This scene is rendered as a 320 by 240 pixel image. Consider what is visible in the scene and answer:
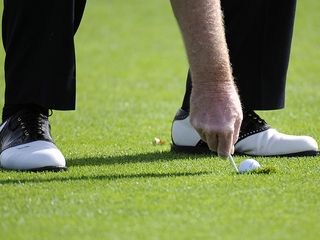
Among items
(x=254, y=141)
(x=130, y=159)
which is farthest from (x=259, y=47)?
(x=130, y=159)

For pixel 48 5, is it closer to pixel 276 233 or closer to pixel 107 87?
pixel 276 233

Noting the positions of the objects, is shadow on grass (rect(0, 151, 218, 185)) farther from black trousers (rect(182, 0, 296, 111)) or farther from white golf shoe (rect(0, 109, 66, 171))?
black trousers (rect(182, 0, 296, 111))

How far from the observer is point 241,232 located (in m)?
2.21

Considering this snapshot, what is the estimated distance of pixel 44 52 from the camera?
3172 mm

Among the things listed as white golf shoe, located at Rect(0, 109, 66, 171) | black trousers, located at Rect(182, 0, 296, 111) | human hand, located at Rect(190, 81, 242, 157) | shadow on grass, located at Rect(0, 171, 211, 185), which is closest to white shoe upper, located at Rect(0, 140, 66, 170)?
white golf shoe, located at Rect(0, 109, 66, 171)

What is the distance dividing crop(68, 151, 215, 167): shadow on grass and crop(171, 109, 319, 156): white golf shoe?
0.24ft

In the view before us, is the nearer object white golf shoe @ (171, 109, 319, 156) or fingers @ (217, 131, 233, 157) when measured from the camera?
fingers @ (217, 131, 233, 157)

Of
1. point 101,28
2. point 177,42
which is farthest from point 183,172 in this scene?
point 101,28

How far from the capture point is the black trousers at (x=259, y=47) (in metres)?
3.57

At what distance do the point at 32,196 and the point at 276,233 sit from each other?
0.83 metres

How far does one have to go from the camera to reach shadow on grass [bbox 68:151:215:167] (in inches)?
129

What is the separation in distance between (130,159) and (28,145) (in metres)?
0.43

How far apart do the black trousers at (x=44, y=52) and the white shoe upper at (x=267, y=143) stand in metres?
0.57

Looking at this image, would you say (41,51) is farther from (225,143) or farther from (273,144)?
(273,144)
